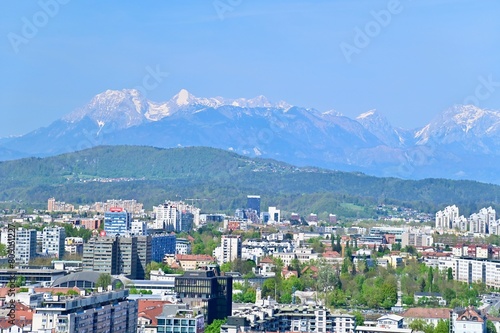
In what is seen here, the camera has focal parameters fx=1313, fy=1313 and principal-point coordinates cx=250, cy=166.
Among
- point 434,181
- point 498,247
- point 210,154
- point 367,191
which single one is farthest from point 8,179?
point 498,247

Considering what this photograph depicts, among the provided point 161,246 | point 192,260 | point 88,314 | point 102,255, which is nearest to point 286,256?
point 161,246

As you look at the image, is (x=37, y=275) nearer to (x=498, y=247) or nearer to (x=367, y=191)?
(x=498, y=247)

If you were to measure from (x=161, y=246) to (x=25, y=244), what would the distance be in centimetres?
663

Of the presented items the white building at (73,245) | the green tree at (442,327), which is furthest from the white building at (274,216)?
the green tree at (442,327)

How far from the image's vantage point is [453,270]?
57.0 m

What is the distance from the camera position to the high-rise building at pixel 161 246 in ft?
197

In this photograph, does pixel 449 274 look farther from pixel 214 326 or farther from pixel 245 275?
pixel 214 326

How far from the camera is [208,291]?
122 feet

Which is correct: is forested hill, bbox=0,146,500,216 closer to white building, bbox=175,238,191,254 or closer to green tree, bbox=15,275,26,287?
white building, bbox=175,238,191,254

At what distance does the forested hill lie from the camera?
115m

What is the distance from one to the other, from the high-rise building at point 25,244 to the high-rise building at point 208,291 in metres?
20.7

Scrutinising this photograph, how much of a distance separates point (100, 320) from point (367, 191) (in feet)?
353

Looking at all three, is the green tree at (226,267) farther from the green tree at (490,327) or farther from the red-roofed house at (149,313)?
the green tree at (490,327)

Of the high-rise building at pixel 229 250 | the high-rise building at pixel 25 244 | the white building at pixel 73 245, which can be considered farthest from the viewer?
the white building at pixel 73 245
